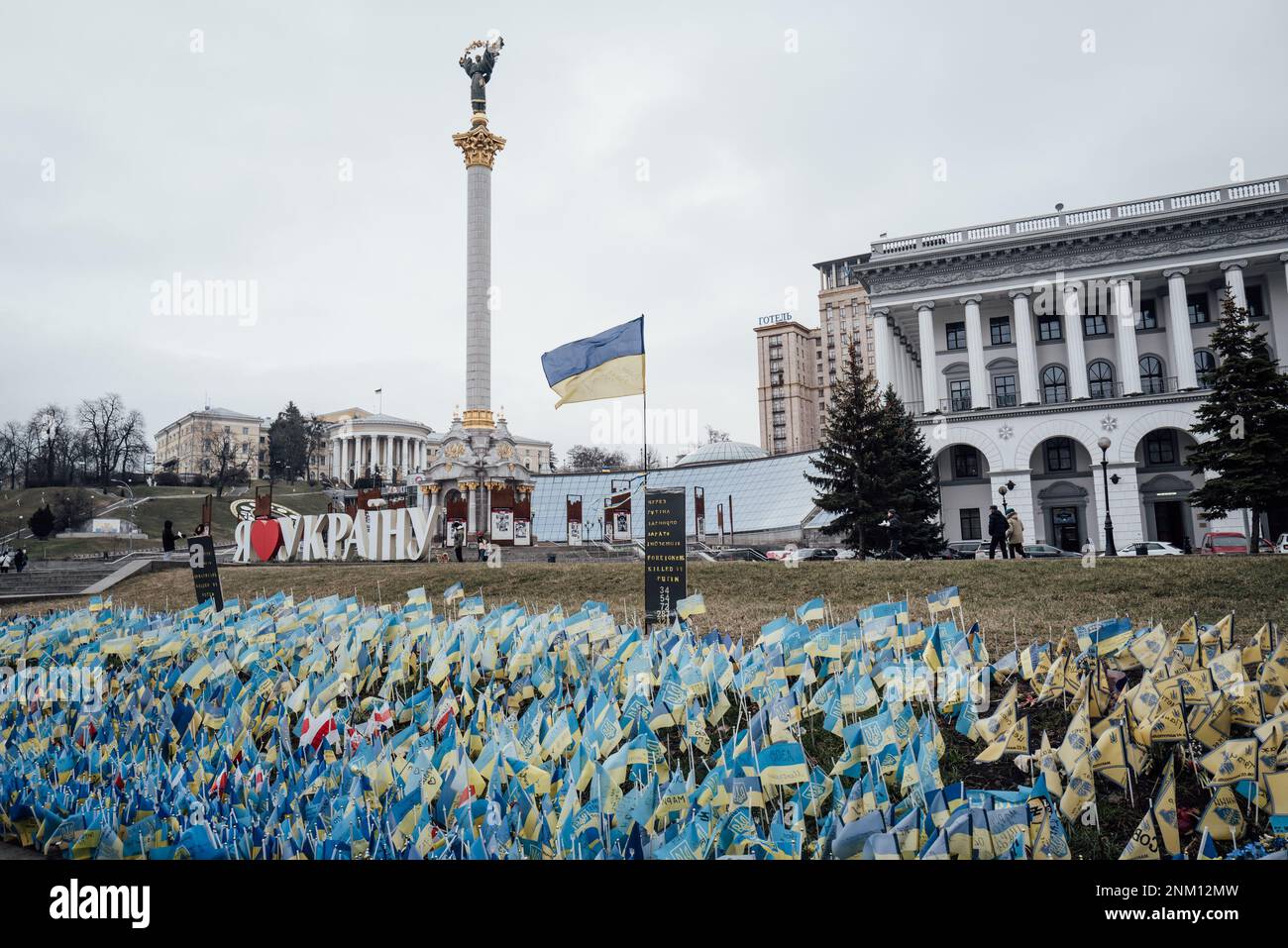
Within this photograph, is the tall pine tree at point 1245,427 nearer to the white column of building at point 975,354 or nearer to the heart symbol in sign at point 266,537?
the white column of building at point 975,354

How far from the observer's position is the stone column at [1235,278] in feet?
124

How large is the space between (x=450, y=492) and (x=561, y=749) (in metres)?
34.9

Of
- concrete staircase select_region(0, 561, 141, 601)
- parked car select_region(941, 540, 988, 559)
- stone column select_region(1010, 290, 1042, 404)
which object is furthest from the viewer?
stone column select_region(1010, 290, 1042, 404)

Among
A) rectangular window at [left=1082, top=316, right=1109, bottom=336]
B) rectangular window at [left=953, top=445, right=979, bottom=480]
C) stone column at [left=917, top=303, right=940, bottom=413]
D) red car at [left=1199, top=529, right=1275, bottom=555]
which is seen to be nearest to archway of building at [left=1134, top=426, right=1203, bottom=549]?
rectangular window at [left=1082, top=316, right=1109, bottom=336]

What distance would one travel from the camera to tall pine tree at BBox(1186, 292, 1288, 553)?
1015 inches

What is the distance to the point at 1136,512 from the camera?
1492 inches

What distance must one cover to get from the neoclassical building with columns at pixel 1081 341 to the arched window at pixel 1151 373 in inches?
2.5

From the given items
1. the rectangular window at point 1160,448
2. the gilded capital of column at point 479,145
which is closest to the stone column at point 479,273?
the gilded capital of column at point 479,145

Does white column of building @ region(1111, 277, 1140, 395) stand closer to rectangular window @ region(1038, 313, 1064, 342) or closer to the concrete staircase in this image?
rectangular window @ region(1038, 313, 1064, 342)

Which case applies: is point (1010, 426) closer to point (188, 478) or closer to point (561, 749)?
point (561, 749)

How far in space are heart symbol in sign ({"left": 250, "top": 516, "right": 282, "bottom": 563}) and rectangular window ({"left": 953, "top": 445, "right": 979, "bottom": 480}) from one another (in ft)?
110

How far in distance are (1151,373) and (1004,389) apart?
23.0 ft
